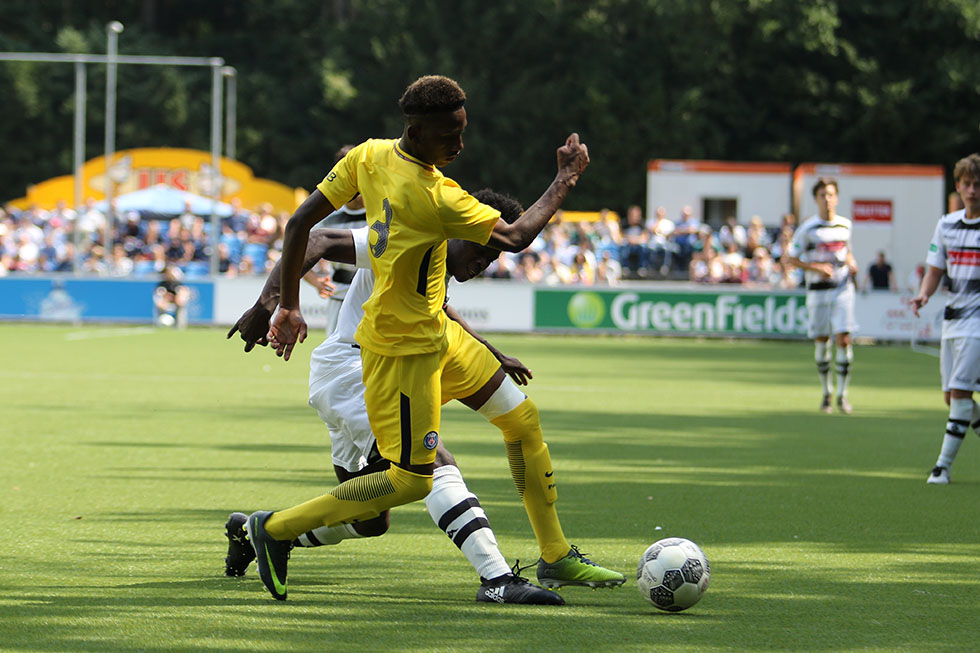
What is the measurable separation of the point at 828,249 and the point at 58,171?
161 ft

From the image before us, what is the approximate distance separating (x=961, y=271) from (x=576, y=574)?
4.97 m

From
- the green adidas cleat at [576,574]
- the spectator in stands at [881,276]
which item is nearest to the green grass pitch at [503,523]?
the green adidas cleat at [576,574]

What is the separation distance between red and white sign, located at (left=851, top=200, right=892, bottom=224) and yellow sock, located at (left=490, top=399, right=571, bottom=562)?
32.5 m

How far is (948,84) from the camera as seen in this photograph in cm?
4903

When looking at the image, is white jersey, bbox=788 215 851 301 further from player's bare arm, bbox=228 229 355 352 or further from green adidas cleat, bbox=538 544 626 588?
player's bare arm, bbox=228 229 355 352

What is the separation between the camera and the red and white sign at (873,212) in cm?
3731

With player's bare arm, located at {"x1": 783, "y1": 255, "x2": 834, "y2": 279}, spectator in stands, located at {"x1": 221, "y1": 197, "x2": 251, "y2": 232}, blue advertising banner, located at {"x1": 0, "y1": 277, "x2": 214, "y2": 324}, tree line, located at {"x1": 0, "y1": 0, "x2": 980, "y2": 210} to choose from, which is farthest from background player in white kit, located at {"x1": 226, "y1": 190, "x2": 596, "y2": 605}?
tree line, located at {"x1": 0, "y1": 0, "x2": 980, "y2": 210}

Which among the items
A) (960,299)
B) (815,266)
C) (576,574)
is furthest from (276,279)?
(815,266)

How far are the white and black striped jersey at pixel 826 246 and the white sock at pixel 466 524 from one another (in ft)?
31.9

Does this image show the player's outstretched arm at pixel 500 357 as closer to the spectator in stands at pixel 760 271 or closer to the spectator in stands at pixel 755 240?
the spectator in stands at pixel 760 271

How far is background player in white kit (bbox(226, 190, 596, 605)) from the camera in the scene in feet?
18.8

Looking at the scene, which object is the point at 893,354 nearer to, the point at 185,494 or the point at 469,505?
the point at 185,494

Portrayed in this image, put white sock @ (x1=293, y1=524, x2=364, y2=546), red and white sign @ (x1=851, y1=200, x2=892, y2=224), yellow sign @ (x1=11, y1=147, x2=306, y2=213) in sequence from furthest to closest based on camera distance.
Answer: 1. yellow sign @ (x1=11, y1=147, x2=306, y2=213)
2. red and white sign @ (x1=851, y1=200, x2=892, y2=224)
3. white sock @ (x1=293, y1=524, x2=364, y2=546)

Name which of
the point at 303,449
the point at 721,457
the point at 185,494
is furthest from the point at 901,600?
the point at 303,449
